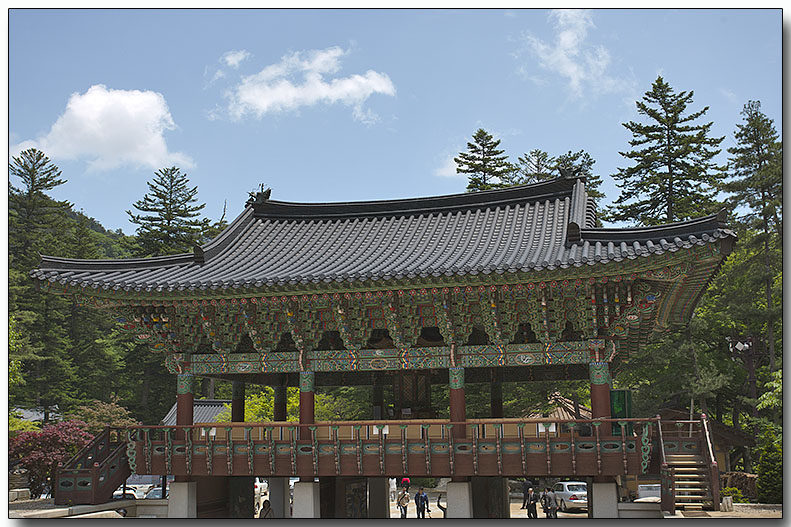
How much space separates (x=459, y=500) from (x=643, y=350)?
1893 cm

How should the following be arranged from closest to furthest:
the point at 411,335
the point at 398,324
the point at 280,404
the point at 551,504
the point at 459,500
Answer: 1. the point at 459,500
2. the point at 398,324
3. the point at 411,335
4. the point at 280,404
5. the point at 551,504

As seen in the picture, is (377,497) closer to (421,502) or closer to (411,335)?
(421,502)

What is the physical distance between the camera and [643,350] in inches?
1182

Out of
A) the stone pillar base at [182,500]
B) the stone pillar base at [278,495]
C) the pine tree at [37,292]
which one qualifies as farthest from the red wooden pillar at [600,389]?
the pine tree at [37,292]

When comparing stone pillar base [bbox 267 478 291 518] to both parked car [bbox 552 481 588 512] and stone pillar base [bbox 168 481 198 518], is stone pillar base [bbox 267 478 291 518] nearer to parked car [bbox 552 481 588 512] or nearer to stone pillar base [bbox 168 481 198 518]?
stone pillar base [bbox 168 481 198 518]

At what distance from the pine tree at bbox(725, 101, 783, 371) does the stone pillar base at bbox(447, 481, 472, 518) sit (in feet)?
59.9

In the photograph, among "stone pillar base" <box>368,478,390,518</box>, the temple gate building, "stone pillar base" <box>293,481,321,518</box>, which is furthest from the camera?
"stone pillar base" <box>368,478,390,518</box>

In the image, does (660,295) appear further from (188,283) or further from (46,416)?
(46,416)

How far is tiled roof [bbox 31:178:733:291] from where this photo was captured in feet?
42.0

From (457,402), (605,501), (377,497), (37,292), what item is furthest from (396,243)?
(37,292)

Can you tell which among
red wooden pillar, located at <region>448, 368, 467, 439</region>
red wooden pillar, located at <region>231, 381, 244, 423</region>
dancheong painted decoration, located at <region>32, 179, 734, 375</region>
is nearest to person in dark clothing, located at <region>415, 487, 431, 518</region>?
red wooden pillar, located at <region>231, 381, 244, 423</region>

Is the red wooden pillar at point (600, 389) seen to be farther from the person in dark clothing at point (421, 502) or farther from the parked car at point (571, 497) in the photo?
the parked car at point (571, 497)

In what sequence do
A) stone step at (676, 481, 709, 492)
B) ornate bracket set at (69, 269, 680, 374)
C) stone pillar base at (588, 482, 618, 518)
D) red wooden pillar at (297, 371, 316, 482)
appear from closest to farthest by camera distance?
stone pillar base at (588, 482, 618, 518)
ornate bracket set at (69, 269, 680, 374)
stone step at (676, 481, 709, 492)
red wooden pillar at (297, 371, 316, 482)

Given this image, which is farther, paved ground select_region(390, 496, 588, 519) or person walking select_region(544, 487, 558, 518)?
paved ground select_region(390, 496, 588, 519)
